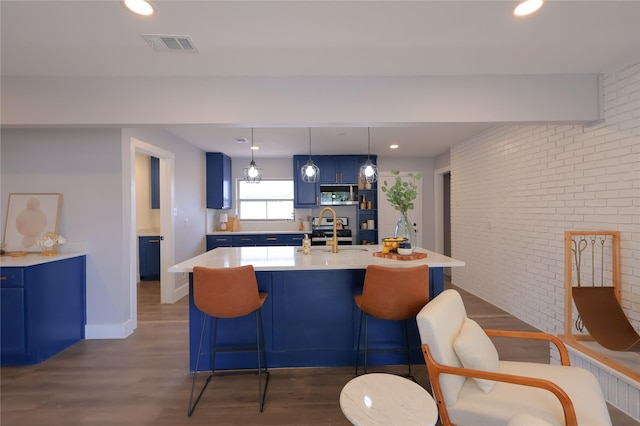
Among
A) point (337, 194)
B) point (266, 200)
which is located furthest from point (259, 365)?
point (266, 200)

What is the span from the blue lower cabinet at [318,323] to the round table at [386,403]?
1.30 m

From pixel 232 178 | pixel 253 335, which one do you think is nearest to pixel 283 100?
pixel 253 335

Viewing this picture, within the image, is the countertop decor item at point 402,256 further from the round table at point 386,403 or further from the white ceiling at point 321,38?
the white ceiling at point 321,38

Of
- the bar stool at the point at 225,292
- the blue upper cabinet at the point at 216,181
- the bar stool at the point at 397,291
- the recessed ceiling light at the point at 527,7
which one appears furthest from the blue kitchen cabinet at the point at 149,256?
the recessed ceiling light at the point at 527,7

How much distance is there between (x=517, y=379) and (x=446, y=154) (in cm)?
525

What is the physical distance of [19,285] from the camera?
110 inches

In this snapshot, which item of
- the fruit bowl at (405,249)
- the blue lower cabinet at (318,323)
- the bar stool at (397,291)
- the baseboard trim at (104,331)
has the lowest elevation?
the baseboard trim at (104,331)

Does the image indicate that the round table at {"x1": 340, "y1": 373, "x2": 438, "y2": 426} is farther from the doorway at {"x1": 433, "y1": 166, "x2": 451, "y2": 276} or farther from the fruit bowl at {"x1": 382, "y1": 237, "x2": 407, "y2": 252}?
the doorway at {"x1": 433, "y1": 166, "x2": 451, "y2": 276}

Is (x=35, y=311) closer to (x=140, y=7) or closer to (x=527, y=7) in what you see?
(x=140, y=7)

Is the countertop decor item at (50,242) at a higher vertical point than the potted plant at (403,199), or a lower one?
lower

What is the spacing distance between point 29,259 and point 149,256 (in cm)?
328

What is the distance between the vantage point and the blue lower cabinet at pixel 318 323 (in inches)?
109

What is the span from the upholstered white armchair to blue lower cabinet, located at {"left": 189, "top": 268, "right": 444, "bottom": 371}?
106 centimetres

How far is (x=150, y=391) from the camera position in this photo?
2.43m
